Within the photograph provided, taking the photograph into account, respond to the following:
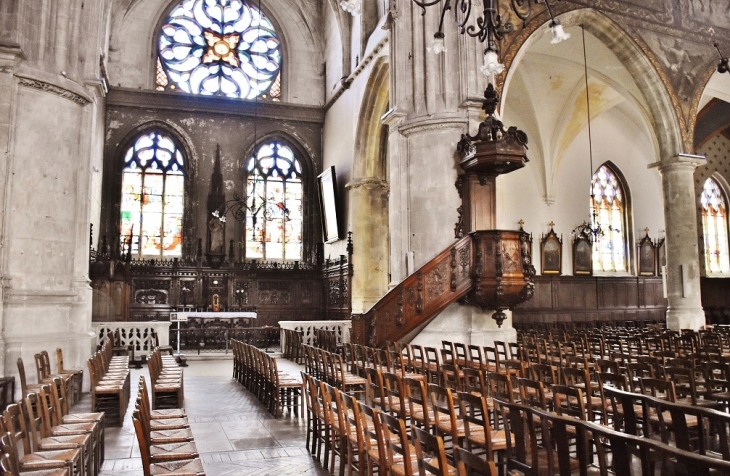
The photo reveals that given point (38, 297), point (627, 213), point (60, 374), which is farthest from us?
point (627, 213)

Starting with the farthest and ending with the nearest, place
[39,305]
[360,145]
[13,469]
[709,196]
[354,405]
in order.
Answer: [709,196] < [360,145] < [39,305] < [354,405] < [13,469]

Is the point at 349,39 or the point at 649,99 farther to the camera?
the point at 349,39

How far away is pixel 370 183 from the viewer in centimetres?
2011

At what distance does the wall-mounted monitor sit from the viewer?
21.3 metres

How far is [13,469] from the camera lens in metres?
3.66

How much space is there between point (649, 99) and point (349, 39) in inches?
389

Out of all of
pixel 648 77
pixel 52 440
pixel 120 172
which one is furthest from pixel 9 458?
pixel 120 172

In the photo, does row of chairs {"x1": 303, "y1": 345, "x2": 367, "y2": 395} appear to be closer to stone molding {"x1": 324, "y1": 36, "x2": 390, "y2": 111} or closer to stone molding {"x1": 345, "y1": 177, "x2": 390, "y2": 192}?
stone molding {"x1": 324, "y1": 36, "x2": 390, "y2": 111}

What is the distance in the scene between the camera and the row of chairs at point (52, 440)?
160 inches

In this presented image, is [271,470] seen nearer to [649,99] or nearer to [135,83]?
[649,99]

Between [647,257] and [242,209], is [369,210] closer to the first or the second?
[242,209]

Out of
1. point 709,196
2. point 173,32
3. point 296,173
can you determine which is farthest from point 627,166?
point 173,32

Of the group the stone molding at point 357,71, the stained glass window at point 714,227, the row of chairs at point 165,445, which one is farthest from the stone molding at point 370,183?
the row of chairs at point 165,445

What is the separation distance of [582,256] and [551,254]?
1386 millimetres
